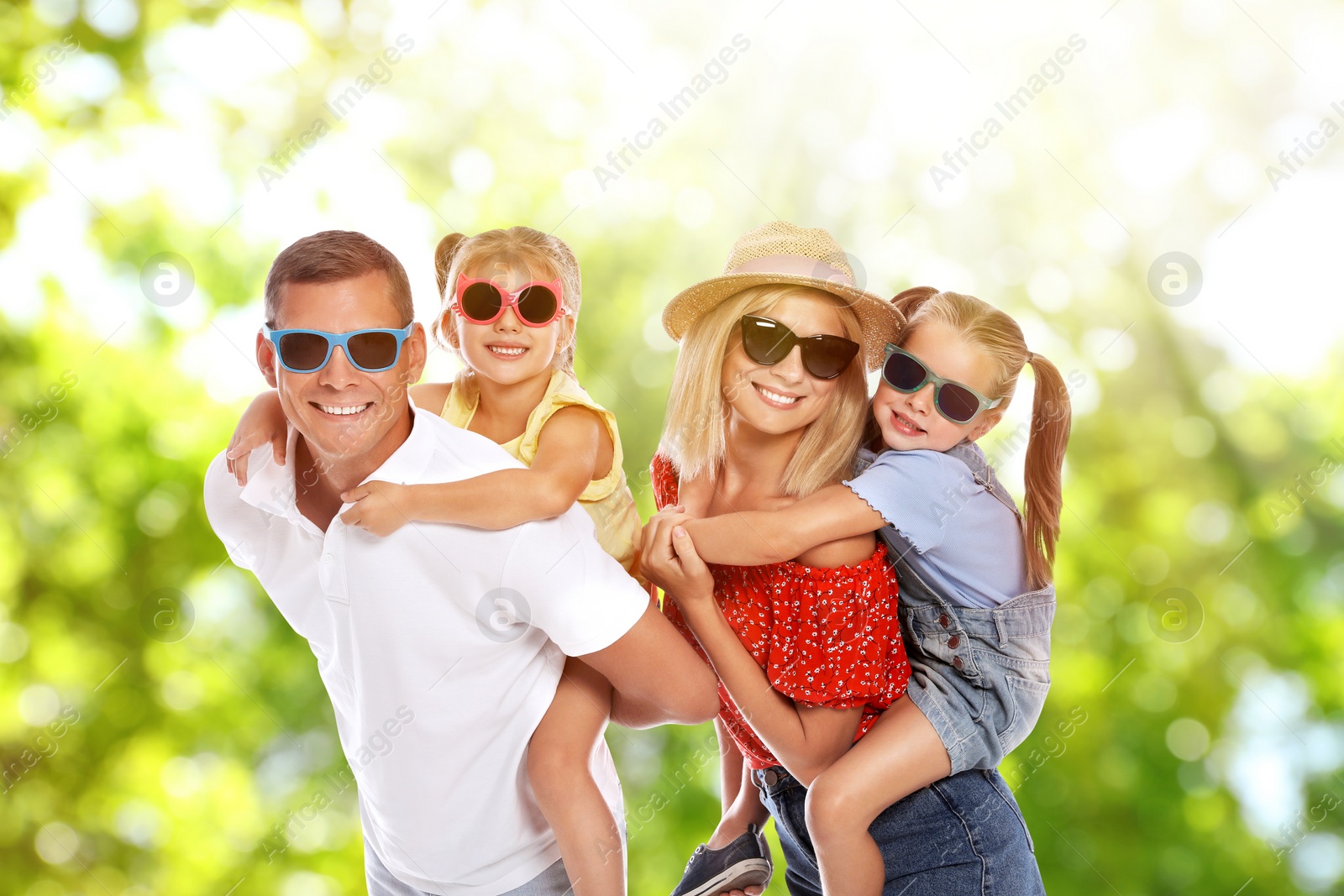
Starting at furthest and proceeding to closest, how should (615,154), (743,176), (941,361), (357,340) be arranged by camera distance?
(743,176) → (615,154) → (941,361) → (357,340)

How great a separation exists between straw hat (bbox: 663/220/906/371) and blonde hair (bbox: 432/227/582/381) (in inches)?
8.1

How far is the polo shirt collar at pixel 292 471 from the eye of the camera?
1.62 meters

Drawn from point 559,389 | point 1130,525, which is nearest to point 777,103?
point 1130,525

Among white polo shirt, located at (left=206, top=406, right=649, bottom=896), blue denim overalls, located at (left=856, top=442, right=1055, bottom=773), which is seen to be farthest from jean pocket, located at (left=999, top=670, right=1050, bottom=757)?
white polo shirt, located at (left=206, top=406, right=649, bottom=896)


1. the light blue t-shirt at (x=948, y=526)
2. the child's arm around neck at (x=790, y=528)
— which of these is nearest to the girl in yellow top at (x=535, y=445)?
the child's arm around neck at (x=790, y=528)

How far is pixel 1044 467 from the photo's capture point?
2012 millimetres

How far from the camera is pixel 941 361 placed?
191 cm

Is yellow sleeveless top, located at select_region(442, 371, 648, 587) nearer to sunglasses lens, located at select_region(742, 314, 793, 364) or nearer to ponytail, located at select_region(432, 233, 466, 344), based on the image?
ponytail, located at select_region(432, 233, 466, 344)

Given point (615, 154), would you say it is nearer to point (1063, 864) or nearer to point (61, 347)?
point (61, 347)

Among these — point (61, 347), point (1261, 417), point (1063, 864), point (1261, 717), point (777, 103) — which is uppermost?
point (1261, 417)

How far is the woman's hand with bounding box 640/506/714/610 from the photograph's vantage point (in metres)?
1.81

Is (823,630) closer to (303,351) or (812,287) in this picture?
(812,287)

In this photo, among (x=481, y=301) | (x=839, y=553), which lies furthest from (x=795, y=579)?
(x=481, y=301)

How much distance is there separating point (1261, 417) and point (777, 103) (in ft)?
7.28
